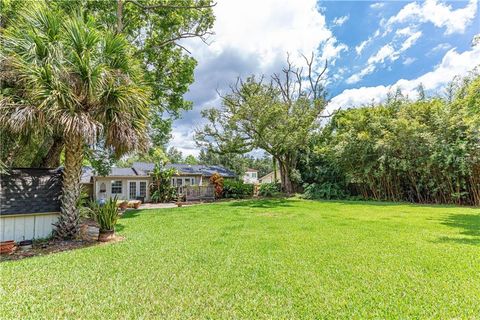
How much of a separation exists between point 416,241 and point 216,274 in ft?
15.9

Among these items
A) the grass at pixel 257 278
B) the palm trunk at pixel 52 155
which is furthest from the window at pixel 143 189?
the grass at pixel 257 278

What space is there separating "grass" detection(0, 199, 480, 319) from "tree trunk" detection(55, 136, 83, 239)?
1428 mm

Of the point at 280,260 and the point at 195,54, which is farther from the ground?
the point at 195,54

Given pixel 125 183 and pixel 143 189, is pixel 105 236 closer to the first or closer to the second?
pixel 125 183

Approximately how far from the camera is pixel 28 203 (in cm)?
611

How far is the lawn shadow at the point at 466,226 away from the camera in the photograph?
18.9ft

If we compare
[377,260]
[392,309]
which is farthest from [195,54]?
[392,309]

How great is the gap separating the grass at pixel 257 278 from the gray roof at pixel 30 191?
1.98 metres

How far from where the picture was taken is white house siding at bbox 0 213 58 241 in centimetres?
574

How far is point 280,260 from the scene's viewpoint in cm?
454

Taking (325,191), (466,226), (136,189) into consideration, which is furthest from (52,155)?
(325,191)

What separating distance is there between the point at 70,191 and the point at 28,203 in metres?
1.01

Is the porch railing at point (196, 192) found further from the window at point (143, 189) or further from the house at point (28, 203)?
the house at point (28, 203)

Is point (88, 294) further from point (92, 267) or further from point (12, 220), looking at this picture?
point (12, 220)
